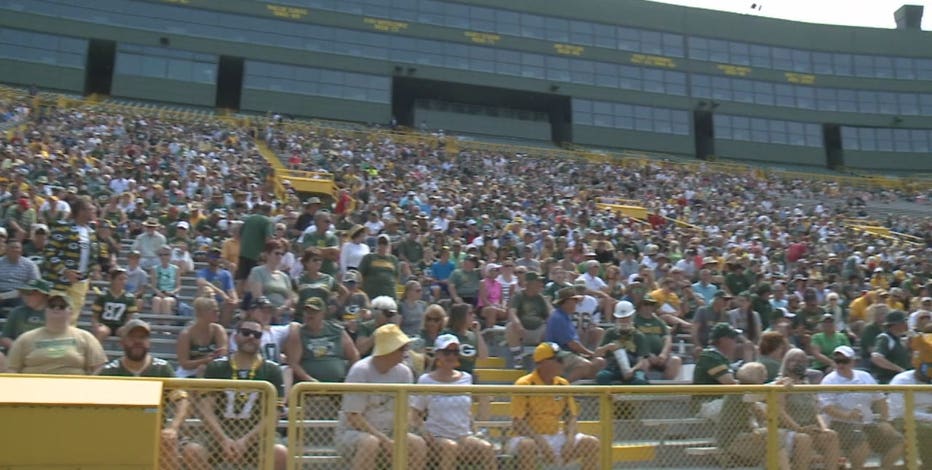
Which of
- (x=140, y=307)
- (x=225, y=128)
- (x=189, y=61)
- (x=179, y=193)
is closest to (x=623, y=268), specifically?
(x=140, y=307)

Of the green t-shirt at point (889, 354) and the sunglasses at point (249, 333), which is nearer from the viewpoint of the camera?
the sunglasses at point (249, 333)

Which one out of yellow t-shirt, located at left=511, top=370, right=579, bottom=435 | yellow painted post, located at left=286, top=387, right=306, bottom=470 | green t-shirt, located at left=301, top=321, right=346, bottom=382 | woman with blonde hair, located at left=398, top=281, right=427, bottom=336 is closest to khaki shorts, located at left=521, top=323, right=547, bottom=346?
woman with blonde hair, located at left=398, top=281, right=427, bottom=336

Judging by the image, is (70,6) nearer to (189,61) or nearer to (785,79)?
(189,61)

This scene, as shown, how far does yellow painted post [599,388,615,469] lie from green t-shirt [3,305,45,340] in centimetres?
452

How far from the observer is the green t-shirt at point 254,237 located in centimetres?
895

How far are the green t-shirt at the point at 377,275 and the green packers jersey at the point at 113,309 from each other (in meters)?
2.44

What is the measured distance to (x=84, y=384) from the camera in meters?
3.73

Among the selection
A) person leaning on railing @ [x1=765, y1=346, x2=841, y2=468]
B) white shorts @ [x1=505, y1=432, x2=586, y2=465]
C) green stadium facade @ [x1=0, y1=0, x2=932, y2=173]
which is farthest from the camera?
green stadium facade @ [x1=0, y1=0, x2=932, y2=173]

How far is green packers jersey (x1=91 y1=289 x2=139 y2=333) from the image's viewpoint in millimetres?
7195

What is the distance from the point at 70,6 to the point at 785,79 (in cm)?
3502

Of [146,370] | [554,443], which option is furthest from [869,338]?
[146,370]

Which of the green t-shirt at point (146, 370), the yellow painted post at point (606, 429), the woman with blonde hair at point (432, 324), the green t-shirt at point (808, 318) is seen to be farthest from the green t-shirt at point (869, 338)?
the green t-shirt at point (146, 370)

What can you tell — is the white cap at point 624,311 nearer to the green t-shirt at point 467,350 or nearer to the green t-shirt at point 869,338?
the green t-shirt at point 467,350

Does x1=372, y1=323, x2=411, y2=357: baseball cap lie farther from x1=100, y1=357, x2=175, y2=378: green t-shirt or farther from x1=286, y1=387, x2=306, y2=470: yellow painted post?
x1=100, y1=357, x2=175, y2=378: green t-shirt
